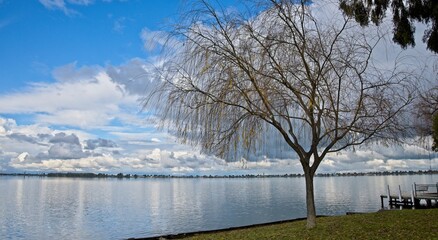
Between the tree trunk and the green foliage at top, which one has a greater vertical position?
the green foliage at top

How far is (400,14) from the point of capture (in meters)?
10.4

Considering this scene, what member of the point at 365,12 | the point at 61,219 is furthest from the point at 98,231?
the point at 365,12

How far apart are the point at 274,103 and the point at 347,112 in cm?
207

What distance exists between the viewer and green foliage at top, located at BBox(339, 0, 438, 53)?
32.9ft

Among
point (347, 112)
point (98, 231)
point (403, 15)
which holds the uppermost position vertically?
point (403, 15)

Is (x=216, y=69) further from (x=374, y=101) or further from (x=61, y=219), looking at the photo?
(x=61, y=219)

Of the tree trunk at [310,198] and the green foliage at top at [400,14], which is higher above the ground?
the green foliage at top at [400,14]

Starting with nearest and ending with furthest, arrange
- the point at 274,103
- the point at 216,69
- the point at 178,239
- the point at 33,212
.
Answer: the point at 216,69, the point at 274,103, the point at 178,239, the point at 33,212

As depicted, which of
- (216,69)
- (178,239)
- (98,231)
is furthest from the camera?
(98,231)

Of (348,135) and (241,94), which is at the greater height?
(241,94)

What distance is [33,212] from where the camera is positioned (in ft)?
146

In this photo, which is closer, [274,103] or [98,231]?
[274,103]

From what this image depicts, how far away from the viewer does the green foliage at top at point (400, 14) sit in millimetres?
10039

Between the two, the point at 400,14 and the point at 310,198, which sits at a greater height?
the point at 400,14
